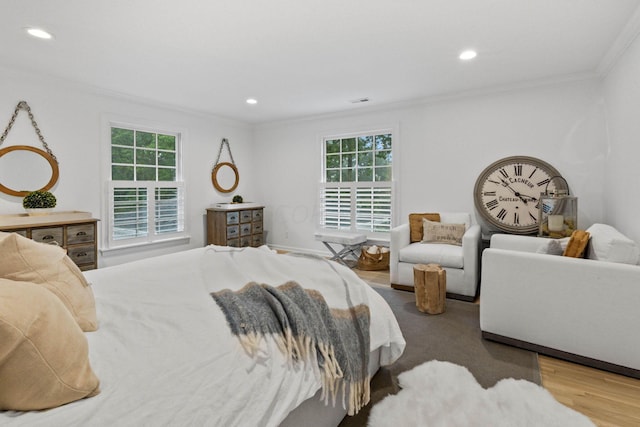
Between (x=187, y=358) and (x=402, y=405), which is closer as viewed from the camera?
(x=187, y=358)

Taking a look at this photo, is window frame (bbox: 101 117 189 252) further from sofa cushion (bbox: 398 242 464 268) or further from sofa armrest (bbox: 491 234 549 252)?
sofa armrest (bbox: 491 234 549 252)

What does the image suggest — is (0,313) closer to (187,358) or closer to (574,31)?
(187,358)

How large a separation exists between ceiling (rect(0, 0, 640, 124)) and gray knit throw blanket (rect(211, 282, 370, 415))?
1.96 meters

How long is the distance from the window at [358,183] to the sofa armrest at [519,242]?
1.89 meters

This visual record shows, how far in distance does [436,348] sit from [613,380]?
1026 millimetres

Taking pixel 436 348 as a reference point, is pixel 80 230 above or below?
above

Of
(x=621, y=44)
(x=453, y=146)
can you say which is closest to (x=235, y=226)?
(x=453, y=146)

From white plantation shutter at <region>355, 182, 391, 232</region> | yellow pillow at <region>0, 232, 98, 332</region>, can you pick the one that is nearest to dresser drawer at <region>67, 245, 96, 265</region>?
yellow pillow at <region>0, 232, 98, 332</region>

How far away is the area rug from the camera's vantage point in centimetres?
201

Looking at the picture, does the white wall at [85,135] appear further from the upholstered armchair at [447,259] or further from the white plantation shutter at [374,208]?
the upholstered armchair at [447,259]

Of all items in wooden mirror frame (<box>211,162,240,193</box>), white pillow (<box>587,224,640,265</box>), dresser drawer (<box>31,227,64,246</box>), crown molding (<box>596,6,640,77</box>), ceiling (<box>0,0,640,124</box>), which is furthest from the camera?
wooden mirror frame (<box>211,162,240,193</box>)

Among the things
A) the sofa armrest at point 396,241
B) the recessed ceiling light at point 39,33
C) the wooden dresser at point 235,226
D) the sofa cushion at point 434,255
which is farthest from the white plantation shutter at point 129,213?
the sofa cushion at point 434,255

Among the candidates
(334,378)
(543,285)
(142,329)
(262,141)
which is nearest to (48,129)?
(262,141)

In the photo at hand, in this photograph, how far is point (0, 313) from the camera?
81 centimetres
